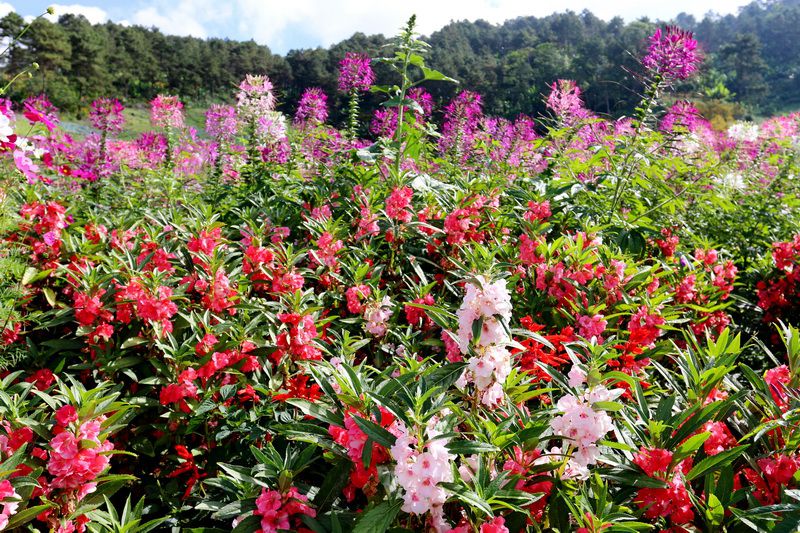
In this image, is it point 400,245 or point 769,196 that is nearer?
point 400,245

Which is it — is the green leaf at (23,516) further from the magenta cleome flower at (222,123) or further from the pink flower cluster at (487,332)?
the magenta cleome flower at (222,123)

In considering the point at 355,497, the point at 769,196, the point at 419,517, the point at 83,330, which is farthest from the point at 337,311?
the point at 769,196

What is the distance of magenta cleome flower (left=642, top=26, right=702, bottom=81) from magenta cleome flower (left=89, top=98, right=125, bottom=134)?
16.5ft

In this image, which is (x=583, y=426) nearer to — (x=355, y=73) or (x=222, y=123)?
(x=355, y=73)

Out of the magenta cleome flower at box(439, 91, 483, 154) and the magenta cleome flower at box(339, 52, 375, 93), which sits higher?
the magenta cleome flower at box(339, 52, 375, 93)

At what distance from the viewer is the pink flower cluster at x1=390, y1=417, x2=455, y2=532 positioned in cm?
104

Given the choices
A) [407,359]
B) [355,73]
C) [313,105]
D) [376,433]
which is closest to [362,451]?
[376,433]

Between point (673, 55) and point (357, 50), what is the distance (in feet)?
79.5

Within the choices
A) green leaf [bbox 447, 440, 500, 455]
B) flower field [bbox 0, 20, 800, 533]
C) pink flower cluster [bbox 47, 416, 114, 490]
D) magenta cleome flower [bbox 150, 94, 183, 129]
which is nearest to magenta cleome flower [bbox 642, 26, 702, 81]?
flower field [bbox 0, 20, 800, 533]

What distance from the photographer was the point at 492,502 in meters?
1.10

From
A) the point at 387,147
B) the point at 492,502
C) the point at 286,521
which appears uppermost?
the point at 387,147

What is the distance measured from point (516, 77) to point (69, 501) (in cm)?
3386

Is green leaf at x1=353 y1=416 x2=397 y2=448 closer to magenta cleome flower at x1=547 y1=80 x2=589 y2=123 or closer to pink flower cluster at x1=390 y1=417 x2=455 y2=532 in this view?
pink flower cluster at x1=390 y1=417 x2=455 y2=532

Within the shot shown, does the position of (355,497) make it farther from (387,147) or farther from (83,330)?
(387,147)
